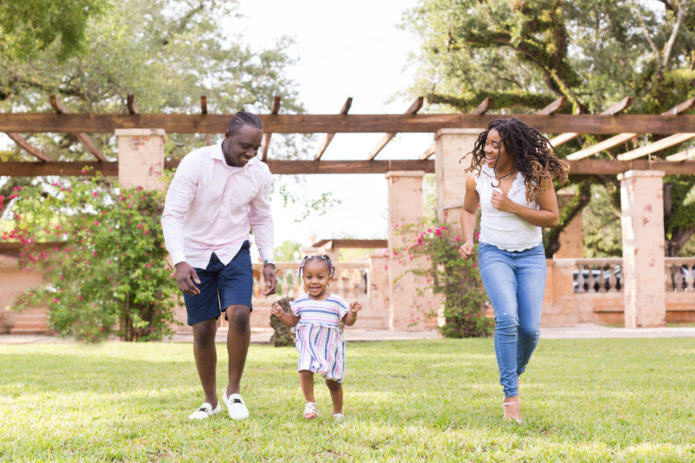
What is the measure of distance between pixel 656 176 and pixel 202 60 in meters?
15.9

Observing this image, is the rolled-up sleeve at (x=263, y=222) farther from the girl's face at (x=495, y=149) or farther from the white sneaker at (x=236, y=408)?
the girl's face at (x=495, y=149)

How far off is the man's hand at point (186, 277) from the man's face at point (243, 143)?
66cm

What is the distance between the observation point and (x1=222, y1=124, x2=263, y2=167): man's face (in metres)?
4.15

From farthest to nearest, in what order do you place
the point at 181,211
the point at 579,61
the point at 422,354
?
the point at 579,61, the point at 422,354, the point at 181,211

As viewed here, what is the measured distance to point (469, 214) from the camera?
484 cm

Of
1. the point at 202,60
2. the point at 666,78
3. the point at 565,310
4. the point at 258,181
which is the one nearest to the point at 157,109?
the point at 202,60

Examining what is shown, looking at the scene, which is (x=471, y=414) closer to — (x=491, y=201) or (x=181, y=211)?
(x=491, y=201)

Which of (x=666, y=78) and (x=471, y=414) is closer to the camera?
(x=471, y=414)

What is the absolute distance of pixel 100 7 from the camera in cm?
1488

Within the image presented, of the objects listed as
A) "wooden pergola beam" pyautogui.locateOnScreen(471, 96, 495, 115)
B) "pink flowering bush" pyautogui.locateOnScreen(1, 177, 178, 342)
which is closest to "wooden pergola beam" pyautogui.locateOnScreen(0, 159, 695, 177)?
"pink flowering bush" pyautogui.locateOnScreen(1, 177, 178, 342)

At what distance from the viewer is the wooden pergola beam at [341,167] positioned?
15.0m

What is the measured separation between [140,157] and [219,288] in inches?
339

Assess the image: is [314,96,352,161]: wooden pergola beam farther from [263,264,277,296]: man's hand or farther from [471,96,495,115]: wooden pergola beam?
[263,264,277,296]: man's hand

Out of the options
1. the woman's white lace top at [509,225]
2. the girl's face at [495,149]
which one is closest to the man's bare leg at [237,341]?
the woman's white lace top at [509,225]
